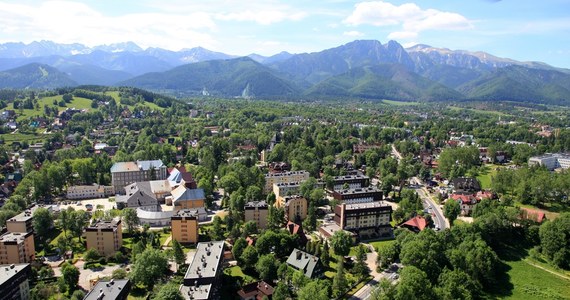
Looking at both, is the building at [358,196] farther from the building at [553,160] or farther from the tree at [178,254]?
the building at [553,160]

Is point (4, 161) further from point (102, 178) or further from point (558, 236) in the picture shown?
point (558, 236)

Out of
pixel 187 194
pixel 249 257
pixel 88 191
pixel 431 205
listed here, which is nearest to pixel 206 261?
pixel 249 257

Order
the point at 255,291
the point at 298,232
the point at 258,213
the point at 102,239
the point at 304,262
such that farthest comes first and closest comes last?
the point at 258,213, the point at 298,232, the point at 102,239, the point at 304,262, the point at 255,291

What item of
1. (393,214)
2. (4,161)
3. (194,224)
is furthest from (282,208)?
(4,161)

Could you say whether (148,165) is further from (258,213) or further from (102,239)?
(258,213)

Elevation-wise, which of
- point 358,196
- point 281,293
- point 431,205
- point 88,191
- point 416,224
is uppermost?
point 358,196
